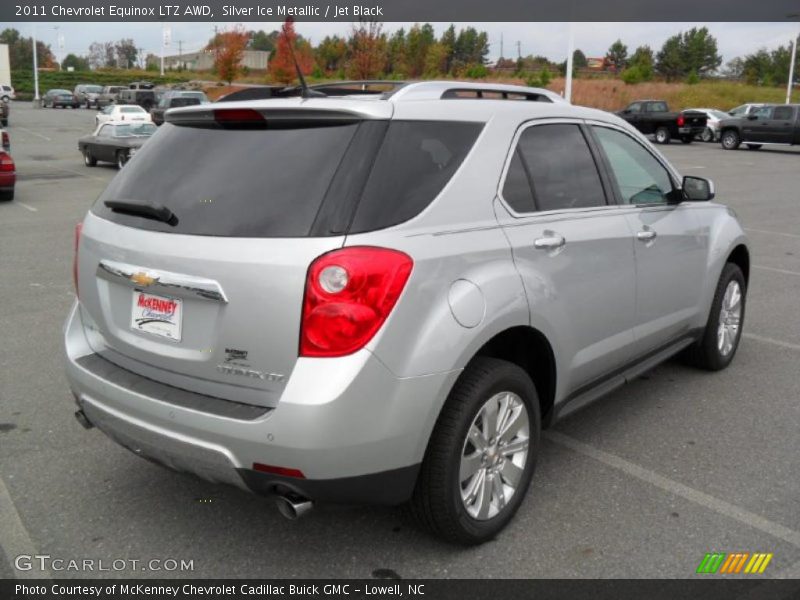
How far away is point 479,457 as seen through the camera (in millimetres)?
3170

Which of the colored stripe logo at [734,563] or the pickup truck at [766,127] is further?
the pickup truck at [766,127]

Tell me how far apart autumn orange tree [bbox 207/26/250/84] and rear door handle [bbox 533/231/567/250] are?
6475 cm

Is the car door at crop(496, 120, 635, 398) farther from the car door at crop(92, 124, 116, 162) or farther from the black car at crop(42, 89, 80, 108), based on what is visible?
the black car at crop(42, 89, 80, 108)

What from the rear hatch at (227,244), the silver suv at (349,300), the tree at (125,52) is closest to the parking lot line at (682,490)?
the silver suv at (349,300)

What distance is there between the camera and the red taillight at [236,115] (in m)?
3.09

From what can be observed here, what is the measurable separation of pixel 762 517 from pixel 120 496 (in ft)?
9.47

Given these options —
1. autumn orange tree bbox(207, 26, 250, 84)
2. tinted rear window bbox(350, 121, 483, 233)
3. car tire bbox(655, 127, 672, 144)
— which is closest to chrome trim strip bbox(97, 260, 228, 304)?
tinted rear window bbox(350, 121, 483, 233)

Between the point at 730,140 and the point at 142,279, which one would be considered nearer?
the point at 142,279

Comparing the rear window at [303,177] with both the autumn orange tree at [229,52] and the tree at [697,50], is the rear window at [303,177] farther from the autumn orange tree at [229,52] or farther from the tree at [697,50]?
the tree at [697,50]

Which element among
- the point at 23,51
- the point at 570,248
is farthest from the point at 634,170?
the point at 23,51

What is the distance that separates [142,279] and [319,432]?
0.95 meters

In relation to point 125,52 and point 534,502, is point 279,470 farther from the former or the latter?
point 125,52
